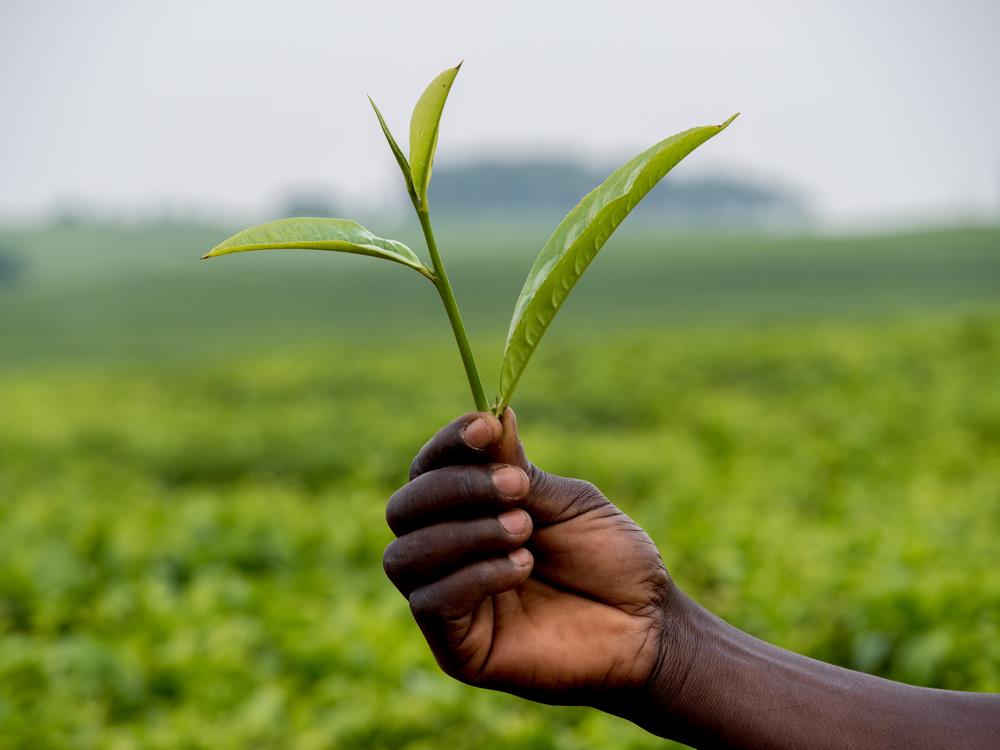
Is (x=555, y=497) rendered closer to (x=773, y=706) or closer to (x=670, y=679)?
(x=670, y=679)

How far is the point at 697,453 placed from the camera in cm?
764

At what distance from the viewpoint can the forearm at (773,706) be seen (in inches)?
56.7

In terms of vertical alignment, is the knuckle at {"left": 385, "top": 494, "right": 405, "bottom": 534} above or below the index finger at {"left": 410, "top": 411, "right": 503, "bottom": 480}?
below

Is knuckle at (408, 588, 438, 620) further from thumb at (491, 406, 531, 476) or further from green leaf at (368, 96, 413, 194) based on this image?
green leaf at (368, 96, 413, 194)

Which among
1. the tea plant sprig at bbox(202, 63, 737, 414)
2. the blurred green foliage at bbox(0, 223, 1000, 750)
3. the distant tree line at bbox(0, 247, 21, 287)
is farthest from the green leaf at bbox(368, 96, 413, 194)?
the distant tree line at bbox(0, 247, 21, 287)

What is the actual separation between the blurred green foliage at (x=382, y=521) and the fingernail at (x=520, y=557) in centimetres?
186

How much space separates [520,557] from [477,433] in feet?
0.57

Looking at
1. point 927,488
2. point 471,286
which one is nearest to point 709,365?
point 927,488

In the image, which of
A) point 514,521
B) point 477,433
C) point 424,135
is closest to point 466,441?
point 477,433

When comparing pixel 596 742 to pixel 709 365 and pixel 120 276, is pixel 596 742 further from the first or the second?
pixel 120 276

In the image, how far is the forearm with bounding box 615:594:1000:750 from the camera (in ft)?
4.72

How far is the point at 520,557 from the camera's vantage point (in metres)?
1.26

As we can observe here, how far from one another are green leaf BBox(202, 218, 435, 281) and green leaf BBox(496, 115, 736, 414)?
0.13 metres

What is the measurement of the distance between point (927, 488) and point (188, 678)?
4.35 metres
